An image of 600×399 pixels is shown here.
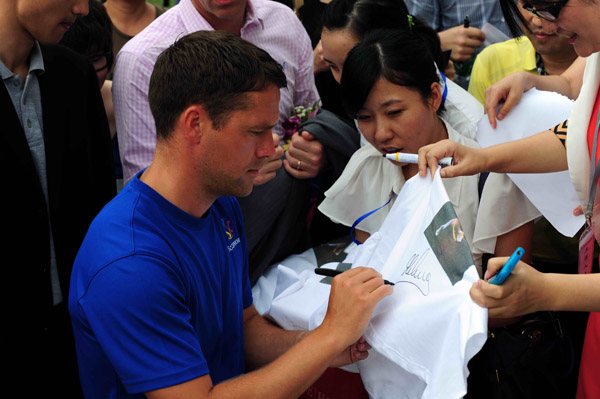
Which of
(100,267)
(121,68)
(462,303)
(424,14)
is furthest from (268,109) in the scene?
(424,14)

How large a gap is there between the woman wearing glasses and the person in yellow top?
0.65 metres

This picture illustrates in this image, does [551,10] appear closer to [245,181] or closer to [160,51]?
[245,181]

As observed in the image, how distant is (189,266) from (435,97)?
4.14 feet

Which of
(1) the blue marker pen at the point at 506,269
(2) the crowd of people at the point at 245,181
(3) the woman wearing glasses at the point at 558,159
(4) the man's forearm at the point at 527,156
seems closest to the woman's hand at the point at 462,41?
(2) the crowd of people at the point at 245,181

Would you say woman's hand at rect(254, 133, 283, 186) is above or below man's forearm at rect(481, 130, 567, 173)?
below

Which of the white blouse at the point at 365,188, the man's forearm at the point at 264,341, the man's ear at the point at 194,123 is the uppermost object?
the man's ear at the point at 194,123

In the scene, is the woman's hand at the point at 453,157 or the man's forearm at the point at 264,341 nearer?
the woman's hand at the point at 453,157

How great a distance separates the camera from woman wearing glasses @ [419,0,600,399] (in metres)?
1.61

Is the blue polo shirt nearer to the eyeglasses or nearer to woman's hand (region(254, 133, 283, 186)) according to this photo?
woman's hand (region(254, 133, 283, 186))

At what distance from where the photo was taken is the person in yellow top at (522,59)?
3057mm

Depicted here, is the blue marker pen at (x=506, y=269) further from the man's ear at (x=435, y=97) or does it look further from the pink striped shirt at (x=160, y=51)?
the pink striped shirt at (x=160, y=51)

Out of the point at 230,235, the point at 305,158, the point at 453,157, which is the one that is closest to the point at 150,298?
the point at 230,235

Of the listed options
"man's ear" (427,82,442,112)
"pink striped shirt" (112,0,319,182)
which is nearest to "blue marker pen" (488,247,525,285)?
"man's ear" (427,82,442,112)

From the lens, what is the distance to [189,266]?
1846mm
